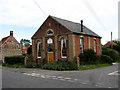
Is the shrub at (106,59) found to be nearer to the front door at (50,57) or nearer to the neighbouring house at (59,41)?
the neighbouring house at (59,41)

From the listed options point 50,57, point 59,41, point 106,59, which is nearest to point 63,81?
point 59,41

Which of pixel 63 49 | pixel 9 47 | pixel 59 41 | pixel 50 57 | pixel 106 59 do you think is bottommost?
pixel 106 59

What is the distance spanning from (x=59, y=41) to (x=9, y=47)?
26.1 meters

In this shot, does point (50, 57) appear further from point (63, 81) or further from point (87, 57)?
point (63, 81)

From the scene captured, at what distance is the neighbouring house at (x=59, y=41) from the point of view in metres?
20.3

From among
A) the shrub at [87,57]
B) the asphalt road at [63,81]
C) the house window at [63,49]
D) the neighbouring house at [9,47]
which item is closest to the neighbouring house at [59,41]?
the house window at [63,49]

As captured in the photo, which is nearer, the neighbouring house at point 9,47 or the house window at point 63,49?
the house window at point 63,49

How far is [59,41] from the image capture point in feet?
70.3

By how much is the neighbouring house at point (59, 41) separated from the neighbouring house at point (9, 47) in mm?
19600

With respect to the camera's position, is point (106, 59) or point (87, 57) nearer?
point (87, 57)

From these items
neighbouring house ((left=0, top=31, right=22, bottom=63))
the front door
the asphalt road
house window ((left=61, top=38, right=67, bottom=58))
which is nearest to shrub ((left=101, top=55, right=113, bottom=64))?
house window ((left=61, top=38, right=67, bottom=58))

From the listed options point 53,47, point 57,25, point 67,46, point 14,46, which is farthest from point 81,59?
point 14,46

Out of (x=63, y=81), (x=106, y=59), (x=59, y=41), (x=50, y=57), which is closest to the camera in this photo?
(x=63, y=81)

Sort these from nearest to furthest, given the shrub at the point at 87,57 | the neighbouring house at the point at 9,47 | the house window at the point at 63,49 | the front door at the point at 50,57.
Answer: the shrub at the point at 87,57
the house window at the point at 63,49
the front door at the point at 50,57
the neighbouring house at the point at 9,47
